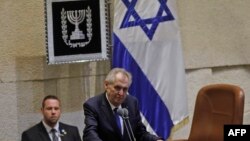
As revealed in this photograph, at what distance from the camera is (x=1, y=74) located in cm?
492

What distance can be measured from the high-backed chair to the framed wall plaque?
3.48ft

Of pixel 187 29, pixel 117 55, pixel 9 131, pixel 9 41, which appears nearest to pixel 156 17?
pixel 117 55

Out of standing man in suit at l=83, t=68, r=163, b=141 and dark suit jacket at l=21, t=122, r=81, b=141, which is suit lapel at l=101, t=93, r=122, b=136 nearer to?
standing man in suit at l=83, t=68, r=163, b=141

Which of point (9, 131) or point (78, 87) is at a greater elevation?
point (78, 87)

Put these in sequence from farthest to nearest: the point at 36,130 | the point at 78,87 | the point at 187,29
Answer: the point at 187,29 < the point at 78,87 < the point at 36,130

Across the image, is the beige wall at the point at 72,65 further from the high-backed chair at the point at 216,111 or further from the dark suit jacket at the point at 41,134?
the high-backed chair at the point at 216,111

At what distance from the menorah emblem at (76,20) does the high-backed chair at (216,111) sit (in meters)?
1.25

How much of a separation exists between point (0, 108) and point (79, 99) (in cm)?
77

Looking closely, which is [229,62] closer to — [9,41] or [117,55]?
[117,55]

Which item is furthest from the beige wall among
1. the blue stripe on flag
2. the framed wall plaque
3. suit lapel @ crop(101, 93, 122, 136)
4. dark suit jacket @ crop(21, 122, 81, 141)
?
suit lapel @ crop(101, 93, 122, 136)

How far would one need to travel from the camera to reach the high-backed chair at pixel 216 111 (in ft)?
13.1

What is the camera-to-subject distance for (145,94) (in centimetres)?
502

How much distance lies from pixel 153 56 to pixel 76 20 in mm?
778

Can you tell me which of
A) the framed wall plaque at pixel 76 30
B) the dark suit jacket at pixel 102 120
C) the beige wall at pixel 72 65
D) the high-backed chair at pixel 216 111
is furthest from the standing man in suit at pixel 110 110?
the beige wall at pixel 72 65
